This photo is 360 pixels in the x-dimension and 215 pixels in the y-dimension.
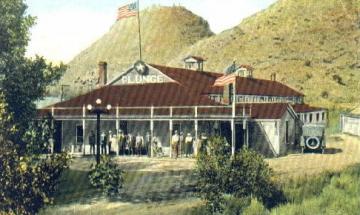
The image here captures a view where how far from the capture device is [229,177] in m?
21.3

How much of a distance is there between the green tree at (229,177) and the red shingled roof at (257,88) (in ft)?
44.4

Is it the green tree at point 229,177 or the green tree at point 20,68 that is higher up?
the green tree at point 20,68

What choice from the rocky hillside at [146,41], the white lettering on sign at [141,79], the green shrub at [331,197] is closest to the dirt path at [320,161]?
the green shrub at [331,197]

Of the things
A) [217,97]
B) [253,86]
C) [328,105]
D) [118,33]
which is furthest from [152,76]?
[118,33]

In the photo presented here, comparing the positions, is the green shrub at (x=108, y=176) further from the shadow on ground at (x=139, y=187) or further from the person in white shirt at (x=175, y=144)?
the person in white shirt at (x=175, y=144)

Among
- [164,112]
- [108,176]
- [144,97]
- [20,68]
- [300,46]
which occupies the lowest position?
[108,176]

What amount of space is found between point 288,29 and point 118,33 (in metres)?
24.2

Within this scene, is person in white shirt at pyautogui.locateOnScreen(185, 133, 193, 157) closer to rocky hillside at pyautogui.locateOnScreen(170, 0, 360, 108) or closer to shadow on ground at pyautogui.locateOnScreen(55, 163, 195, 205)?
shadow on ground at pyautogui.locateOnScreen(55, 163, 195, 205)

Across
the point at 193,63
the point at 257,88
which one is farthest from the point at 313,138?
the point at 193,63

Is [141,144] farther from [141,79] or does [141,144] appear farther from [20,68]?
[20,68]

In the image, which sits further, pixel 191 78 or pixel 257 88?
pixel 257 88

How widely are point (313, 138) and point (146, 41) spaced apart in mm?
67747

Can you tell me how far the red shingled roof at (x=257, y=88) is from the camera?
1395 inches

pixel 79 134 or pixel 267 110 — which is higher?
pixel 267 110
